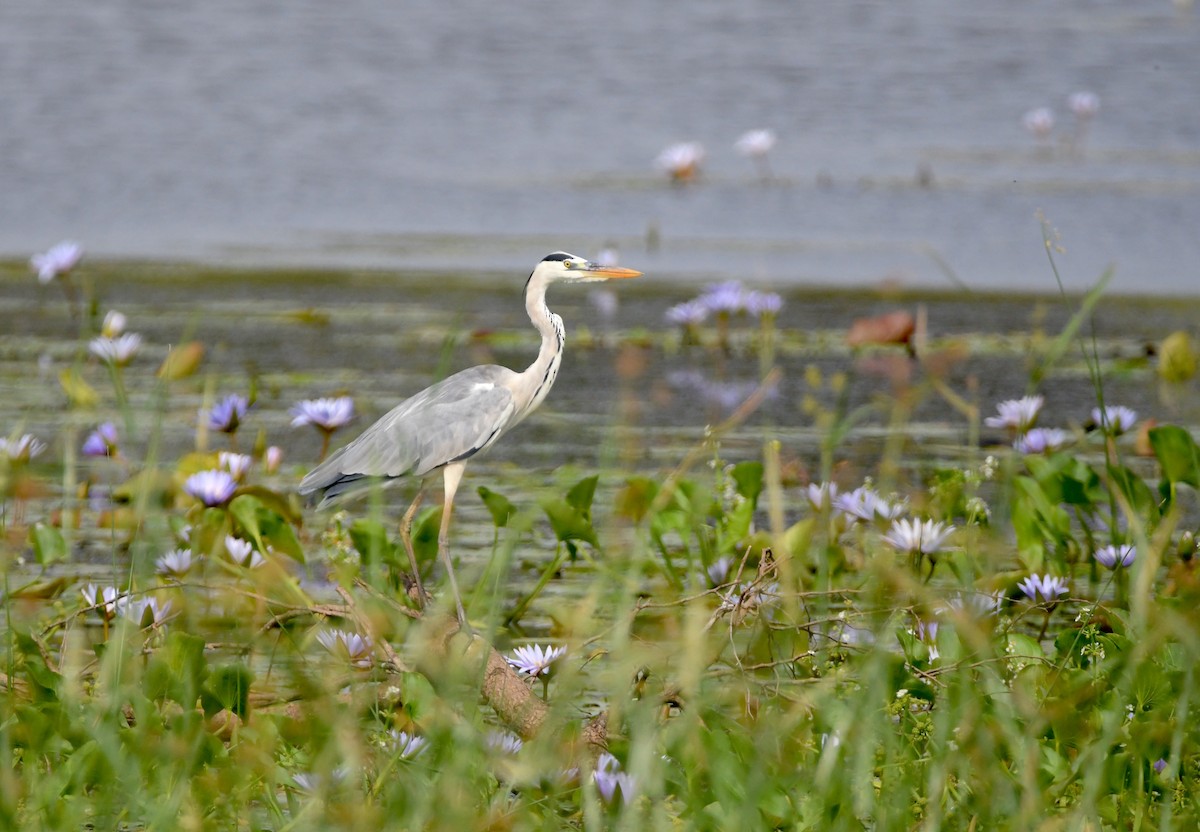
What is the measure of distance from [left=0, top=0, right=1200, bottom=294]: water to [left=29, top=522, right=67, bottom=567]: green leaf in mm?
4713

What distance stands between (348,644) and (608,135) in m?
8.27

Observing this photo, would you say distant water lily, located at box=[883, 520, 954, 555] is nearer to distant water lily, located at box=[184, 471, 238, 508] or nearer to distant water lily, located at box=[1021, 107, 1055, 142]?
distant water lily, located at box=[184, 471, 238, 508]

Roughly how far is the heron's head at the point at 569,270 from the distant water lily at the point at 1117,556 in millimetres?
1181

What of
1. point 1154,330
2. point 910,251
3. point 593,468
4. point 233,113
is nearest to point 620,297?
point 910,251

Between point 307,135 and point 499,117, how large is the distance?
3.96ft

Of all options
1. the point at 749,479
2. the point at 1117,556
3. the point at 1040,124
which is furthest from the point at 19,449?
the point at 1040,124

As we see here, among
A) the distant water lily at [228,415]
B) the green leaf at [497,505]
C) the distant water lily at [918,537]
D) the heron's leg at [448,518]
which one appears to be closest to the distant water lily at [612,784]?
the heron's leg at [448,518]

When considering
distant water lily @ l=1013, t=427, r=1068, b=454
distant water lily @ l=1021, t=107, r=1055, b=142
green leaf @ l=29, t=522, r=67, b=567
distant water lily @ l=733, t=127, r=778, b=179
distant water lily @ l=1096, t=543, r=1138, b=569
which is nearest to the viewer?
distant water lily @ l=1096, t=543, r=1138, b=569

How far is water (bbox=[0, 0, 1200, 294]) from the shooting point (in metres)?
9.45

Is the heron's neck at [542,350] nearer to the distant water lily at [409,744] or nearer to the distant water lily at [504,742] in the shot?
the distant water lily at [504,742]

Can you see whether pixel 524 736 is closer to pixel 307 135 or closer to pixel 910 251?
pixel 910 251

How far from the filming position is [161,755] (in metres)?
2.83

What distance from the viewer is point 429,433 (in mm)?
4141

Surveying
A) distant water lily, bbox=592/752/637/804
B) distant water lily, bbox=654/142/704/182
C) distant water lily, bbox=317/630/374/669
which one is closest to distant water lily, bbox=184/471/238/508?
distant water lily, bbox=317/630/374/669
